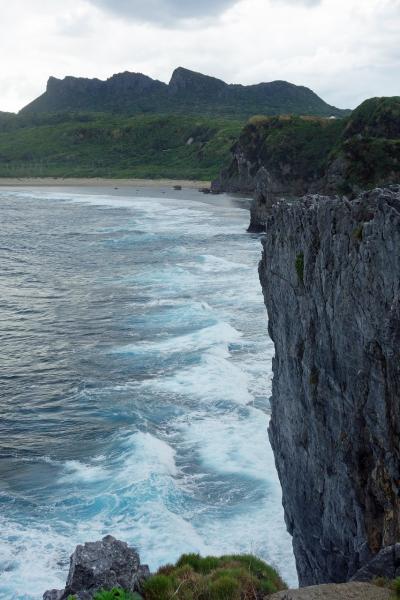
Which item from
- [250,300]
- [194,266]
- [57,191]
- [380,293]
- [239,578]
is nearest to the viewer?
[239,578]

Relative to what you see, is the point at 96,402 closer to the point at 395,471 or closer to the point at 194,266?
the point at 395,471

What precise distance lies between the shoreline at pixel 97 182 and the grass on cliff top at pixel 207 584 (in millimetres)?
149483

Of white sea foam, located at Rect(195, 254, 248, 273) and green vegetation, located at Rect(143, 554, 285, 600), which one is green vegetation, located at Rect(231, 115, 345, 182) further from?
green vegetation, located at Rect(143, 554, 285, 600)

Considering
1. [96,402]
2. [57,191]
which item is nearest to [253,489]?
[96,402]

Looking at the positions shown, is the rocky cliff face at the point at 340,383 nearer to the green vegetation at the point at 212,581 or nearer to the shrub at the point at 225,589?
the green vegetation at the point at 212,581

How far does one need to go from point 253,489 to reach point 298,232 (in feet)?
31.9

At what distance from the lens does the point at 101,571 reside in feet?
35.7

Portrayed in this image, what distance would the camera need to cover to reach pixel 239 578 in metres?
11.7

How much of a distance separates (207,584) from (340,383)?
17.0 feet

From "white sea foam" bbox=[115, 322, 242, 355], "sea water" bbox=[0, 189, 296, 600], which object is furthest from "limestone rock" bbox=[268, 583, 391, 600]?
"white sea foam" bbox=[115, 322, 242, 355]

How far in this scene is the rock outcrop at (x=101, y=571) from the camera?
10.7m

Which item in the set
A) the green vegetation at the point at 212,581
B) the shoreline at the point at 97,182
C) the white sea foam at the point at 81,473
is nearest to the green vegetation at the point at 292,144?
the shoreline at the point at 97,182

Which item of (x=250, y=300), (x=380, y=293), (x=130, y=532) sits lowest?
(x=130, y=532)

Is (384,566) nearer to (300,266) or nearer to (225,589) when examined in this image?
(225,589)
